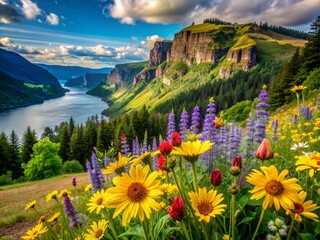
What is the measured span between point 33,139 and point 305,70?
5459 centimetres

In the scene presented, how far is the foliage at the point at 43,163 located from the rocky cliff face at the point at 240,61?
15622cm

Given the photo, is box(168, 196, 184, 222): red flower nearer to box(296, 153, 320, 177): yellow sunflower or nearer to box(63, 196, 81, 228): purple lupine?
box(296, 153, 320, 177): yellow sunflower

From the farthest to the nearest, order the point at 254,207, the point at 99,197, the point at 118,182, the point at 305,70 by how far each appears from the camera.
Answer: the point at 305,70, the point at 254,207, the point at 99,197, the point at 118,182

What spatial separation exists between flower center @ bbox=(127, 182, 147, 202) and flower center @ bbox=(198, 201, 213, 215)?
1.57ft

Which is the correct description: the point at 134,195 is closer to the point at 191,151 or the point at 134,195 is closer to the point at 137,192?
the point at 137,192

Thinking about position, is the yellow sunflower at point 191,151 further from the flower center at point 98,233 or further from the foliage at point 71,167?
the foliage at point 71,167

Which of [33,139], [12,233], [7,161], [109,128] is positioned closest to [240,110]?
[109,128]

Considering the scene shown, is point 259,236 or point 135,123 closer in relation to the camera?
point 259,236

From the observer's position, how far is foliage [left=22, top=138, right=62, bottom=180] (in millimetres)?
43031

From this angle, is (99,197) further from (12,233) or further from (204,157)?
(12,233)

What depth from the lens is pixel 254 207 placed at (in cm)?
317

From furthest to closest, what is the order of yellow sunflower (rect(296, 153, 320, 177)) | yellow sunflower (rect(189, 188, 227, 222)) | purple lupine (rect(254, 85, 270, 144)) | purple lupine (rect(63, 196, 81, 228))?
purple lupine (rect(254, 85, 270, 144)), purple lupine (rect(63, 196, 81, 228)), yellow sunflower (rect(296, 153, 320, 177)), yellow sunflower (rect(189, 188, 227, 222))

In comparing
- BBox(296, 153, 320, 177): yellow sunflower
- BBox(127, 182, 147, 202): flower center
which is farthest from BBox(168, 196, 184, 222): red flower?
BBox(296, 153, 320, 177): yellow sunflower

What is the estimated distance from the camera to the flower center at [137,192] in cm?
179
